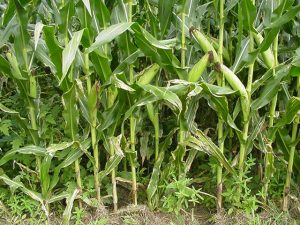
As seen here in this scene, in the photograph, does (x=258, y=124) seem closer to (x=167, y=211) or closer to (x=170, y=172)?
(x=170, y=172)

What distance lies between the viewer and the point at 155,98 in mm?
2492

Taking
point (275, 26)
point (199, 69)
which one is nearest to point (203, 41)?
point (199, 69)

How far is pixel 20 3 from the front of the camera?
238 cm

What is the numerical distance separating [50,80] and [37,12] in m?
0.80

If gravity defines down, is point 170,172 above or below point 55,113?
below

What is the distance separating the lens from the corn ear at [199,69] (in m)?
2.49

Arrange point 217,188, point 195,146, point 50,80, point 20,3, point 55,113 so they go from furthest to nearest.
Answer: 1. point 50,80
2. point 55,113
3. point 217,188
4. point 195,146
5. point 20,3

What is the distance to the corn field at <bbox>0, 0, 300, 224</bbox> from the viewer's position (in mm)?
2457

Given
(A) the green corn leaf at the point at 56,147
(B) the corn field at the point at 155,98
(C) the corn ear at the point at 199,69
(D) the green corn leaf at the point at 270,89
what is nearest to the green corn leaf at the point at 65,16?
(B) the corn field at the point at 155,98

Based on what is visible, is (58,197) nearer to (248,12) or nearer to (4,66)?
(4,66)

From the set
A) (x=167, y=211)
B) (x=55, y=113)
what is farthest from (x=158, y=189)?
(x=55, y=113)

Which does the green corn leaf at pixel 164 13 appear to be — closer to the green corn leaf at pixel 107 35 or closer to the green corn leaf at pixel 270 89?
the green corn leaf at pixel 107 35

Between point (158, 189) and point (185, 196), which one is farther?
point (158, 189)

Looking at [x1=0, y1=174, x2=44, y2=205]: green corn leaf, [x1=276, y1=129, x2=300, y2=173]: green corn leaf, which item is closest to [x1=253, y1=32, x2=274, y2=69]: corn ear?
[x1=276, y1=129, x2=300, y2=173]: green corn leaf
